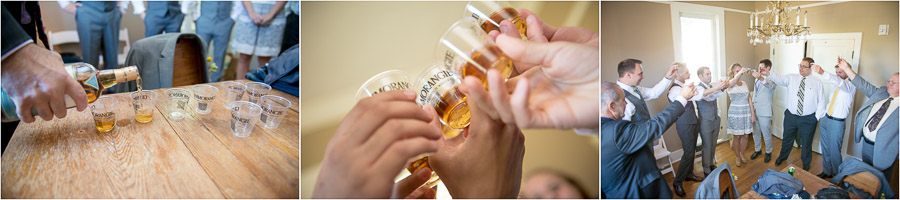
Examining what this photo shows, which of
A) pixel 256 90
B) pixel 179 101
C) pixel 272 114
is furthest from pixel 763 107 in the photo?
pixel 179 101

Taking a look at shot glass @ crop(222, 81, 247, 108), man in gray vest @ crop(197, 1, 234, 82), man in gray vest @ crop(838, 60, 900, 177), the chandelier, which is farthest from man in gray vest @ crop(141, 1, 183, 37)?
man in gray vest @ crop(838, 60, 900, 177)

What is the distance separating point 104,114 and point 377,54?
65 cm

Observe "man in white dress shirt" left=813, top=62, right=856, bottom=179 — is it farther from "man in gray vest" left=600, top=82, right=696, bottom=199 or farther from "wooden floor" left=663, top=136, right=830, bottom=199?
"man in gray vest" left=600, top=82, right=696, bottom=199

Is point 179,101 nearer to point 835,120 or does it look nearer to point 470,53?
point 470,53

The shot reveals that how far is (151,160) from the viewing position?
0.95 m

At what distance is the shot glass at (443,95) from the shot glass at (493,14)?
18cm

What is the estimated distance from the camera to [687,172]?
1287 millimetres

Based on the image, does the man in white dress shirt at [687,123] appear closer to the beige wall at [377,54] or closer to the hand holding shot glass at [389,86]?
the beige wall at [377,54]

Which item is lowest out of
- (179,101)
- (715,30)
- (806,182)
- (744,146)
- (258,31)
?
(806,182)

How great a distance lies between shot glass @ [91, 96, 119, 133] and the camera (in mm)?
1097

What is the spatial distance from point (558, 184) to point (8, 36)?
4.54 feet

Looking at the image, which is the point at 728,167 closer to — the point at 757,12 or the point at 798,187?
the point at 798,187

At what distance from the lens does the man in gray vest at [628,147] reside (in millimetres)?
1223

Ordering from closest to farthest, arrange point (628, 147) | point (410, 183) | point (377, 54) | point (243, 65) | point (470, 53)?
point (470, 53)
point (410, 183)
point (628, 147)
point (377, 54)
point (243, 65)
